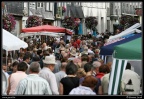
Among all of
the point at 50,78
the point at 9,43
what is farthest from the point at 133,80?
the point at 9,43

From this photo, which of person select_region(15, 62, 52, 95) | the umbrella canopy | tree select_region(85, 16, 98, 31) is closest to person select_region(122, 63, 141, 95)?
the umbrella canopy

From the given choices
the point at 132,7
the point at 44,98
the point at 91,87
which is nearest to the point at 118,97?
the point at 91,87

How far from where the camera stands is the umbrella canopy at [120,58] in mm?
10023

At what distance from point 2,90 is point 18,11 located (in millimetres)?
32144

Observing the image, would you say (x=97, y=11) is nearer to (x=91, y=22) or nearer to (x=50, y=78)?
(x=91, y=22)

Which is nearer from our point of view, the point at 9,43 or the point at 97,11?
the point at 9,43

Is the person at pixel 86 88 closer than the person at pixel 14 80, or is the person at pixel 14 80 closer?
the person at pixel 86 88

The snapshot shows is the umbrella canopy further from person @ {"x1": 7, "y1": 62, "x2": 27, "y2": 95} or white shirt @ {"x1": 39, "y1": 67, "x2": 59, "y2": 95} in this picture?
person @ {"x1": 7, "y1": 62, "x2": 27, "y2": 95}

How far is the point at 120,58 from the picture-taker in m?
10.0

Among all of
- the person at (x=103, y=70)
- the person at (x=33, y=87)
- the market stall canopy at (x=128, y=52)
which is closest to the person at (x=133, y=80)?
the person at (x=103, y=70)

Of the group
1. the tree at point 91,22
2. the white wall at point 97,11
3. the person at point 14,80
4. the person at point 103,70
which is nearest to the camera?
the person at point 14,80

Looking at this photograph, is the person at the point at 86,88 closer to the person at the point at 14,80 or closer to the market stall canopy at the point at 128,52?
the market stall canopy at the point at 128,52

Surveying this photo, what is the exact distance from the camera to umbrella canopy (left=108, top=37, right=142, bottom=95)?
10.0m

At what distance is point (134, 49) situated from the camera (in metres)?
10.1
